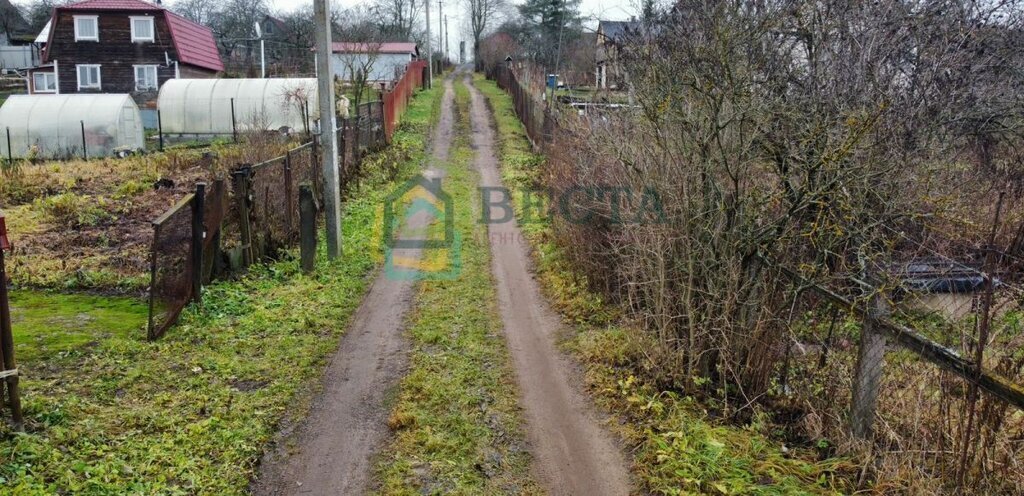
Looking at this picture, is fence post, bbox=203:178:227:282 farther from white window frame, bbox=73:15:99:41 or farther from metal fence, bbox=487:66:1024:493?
white window frame, bbox=73:15:99:41

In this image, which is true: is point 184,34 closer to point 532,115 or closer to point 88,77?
point 88,77

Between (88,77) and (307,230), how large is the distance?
34389 mm

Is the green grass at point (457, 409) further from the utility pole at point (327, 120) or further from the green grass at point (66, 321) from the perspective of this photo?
the green grass at point (66, 321)

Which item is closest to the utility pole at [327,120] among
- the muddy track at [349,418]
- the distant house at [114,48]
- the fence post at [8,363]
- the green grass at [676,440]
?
the muddy track at [349,418]

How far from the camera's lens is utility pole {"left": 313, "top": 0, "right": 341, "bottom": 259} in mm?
10609

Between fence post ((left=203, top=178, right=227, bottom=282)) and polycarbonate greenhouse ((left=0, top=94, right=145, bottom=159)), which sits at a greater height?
polycarbonate greenhouse ((left=0, top=94, right=145, bottom=159))

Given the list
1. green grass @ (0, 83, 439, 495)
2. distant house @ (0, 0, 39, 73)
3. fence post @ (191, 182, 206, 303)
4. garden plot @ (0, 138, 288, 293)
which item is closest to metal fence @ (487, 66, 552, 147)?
garden plot @ (0, 138, 288, 293)

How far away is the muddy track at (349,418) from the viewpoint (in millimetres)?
4793

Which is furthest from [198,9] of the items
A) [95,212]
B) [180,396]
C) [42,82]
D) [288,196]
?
[180,396]

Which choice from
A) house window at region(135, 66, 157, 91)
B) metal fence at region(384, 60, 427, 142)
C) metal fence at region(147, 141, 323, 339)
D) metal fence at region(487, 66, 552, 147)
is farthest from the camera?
house window at region(135, 66, 157, 91)

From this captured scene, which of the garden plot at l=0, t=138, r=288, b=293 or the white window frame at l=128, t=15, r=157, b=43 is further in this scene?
the white window frame at l=128, t=15, r=157, b=43

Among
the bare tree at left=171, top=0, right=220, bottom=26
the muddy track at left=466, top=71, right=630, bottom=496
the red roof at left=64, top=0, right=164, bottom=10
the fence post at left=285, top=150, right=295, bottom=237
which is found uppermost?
the bare tree at left=171, top=0, right=220, bottom=26

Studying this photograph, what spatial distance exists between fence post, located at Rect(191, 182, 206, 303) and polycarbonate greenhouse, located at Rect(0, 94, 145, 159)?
883 inches

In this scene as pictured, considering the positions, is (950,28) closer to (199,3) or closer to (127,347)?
(127,347)
